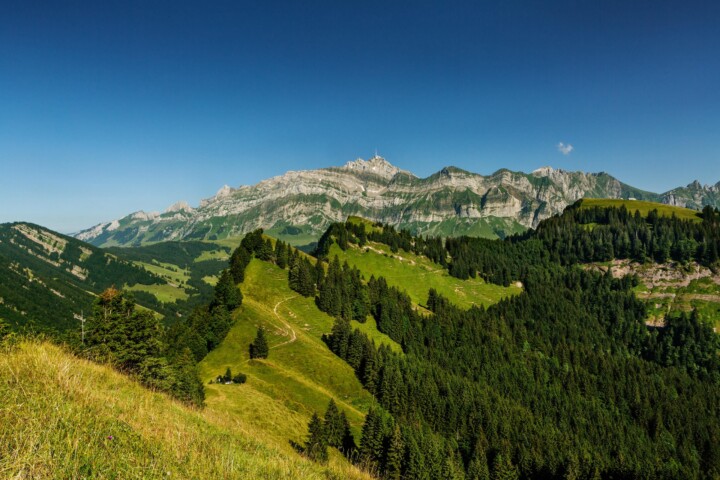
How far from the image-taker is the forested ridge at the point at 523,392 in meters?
86.6

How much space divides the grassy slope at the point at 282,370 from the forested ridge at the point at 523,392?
787 centimetres

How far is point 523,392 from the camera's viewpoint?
130875 millimetres

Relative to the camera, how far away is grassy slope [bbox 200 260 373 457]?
62625mm

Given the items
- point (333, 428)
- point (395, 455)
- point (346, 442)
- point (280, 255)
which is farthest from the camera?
point (280, 255)

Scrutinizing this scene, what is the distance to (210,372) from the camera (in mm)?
82000

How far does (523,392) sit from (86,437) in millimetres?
147829

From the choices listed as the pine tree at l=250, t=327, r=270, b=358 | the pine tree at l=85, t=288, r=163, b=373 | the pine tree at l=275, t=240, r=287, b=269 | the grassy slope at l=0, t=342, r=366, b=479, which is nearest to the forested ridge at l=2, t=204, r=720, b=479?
the pine tree at l=85, t=288, r=163, b=373

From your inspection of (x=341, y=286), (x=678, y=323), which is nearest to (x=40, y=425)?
(x=341, y=286)

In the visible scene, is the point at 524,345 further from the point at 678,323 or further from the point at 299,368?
the point at 299,368

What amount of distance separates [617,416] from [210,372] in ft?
471

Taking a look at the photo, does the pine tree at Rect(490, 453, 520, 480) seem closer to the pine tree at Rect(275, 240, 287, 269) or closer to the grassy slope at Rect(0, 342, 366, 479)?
the grassy slope at Rect(0, 342, 366, 479)

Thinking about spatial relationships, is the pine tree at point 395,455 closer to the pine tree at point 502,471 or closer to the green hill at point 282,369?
the green hill at point 282,369

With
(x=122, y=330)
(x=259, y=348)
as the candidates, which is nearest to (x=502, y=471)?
(x=259, y=348)

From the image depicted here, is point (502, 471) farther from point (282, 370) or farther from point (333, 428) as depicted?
point (282, 370)
